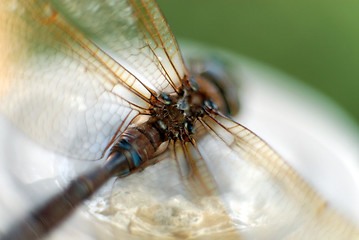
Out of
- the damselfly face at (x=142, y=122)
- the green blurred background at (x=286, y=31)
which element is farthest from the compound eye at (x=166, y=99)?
the green blurred background at (x=286, y=31)

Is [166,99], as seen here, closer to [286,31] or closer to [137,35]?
[137,35]

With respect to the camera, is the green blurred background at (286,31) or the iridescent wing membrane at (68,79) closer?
the iridescent wing membrane at (68,79)

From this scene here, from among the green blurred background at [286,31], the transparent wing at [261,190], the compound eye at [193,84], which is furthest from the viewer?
the green blurred background at [286,31]

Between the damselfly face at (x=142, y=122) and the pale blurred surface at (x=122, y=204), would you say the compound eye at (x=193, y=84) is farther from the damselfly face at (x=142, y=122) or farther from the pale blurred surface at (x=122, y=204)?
the pale blurred surface at (x=122, y=204)

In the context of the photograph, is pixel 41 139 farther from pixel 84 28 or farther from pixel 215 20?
pixel 215 20

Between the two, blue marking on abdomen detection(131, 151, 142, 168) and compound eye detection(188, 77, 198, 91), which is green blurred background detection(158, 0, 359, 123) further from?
blue marking on abdomen detection(131, 151, 142, 168)

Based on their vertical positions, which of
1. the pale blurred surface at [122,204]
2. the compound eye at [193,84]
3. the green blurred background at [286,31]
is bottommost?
the pale blurred surface at [122,204]

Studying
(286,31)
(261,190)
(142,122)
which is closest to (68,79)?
(142,122)
